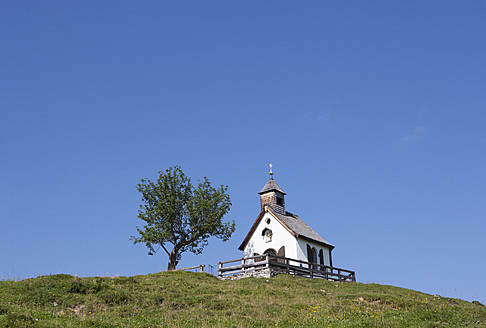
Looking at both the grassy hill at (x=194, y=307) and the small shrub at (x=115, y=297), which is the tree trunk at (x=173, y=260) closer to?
the grassy hill at (x=194, y=307)

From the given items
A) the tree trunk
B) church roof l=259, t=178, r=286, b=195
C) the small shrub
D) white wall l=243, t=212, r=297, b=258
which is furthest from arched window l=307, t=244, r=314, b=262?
the small shrub

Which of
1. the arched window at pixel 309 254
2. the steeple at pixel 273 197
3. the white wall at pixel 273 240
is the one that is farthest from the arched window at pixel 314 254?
the steeple at pixel 273 197

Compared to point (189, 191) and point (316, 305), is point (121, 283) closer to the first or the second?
point (316, 305)

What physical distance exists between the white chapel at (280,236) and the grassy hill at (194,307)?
14747 mm

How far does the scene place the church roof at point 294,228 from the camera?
46106 mm

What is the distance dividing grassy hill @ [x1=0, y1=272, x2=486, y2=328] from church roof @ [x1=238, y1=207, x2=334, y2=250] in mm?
15208

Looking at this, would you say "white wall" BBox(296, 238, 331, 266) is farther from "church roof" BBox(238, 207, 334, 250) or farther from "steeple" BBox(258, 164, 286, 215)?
"steeple" BBox(258, 164, 286, 215)

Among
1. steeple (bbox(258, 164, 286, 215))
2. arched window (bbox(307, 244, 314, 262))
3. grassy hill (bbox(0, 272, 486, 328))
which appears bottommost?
grassy hill (bbox(0, 272, 486, 328))

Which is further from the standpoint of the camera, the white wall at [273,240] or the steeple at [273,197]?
the steeple at [273,197]

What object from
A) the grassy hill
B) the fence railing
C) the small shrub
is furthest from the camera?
the fence railing

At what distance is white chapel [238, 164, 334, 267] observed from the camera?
45750 mm

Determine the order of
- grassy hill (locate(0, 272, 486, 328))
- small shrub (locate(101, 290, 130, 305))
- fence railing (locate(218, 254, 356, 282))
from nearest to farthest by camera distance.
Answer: grassy hill (locate(0, 272, 486, 328)) → small shrub (locate(101, 290, 130, 305)) → fence railing (locate(218, 254, 356, 282))

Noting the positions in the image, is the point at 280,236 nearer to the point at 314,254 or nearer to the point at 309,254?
the point at 309,254

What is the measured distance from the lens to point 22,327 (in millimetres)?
16812
